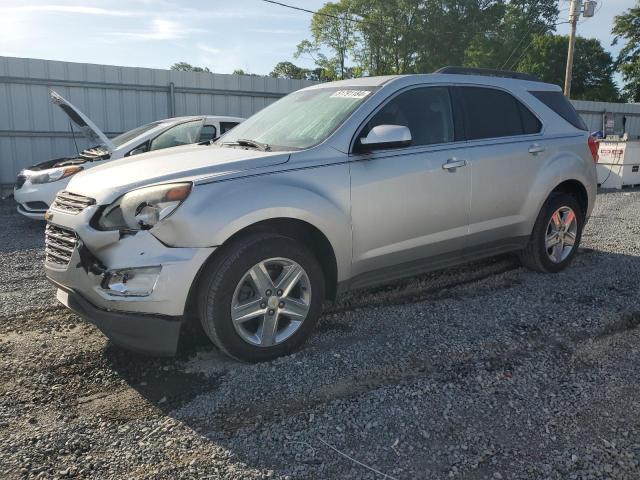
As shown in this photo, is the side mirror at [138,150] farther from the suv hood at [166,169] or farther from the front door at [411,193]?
the front door at [411,193]

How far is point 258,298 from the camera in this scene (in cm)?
339

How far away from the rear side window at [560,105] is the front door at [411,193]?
1348 mm

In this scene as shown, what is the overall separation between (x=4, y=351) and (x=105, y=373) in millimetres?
863

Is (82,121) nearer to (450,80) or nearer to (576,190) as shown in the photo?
(450,80)

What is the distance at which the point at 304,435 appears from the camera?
272cm

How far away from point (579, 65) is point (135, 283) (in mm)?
62566

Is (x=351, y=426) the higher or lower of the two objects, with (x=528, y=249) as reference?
lower

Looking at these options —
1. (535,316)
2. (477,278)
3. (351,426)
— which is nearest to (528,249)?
(477,278)

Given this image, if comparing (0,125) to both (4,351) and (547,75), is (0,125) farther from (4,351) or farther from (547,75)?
(547,75)

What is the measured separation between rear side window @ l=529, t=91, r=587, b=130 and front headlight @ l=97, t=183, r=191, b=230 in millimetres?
3667

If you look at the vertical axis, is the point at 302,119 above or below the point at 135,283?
above

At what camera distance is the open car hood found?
7.30 m

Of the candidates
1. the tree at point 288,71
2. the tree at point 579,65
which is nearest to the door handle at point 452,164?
the tree at point 579,65

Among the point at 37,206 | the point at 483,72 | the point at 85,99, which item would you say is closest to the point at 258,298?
the point at 483,72
